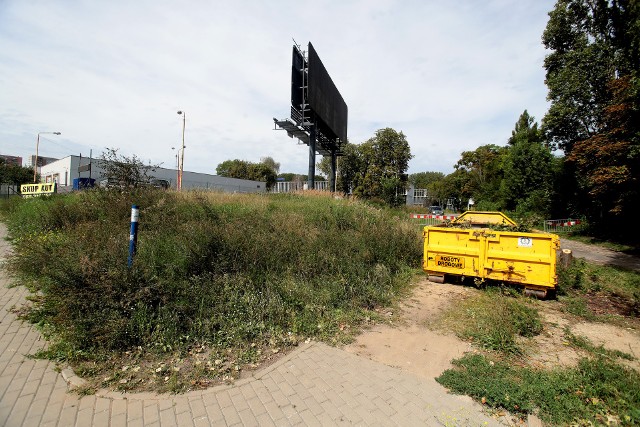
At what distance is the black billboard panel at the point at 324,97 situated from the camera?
2425cm

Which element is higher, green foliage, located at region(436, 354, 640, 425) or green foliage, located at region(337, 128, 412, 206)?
green foliage, located at region(337, 128, 412, 206)

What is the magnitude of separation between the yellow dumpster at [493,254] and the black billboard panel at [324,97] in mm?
19094

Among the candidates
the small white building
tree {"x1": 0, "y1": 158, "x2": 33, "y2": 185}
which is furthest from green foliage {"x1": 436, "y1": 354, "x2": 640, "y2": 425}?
tree {"x1": 0, "y1": 158, "x2": 33, "y2": 185}

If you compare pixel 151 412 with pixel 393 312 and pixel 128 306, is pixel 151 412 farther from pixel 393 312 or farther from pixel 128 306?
pixel 393 312

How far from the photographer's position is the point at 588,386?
3.13m

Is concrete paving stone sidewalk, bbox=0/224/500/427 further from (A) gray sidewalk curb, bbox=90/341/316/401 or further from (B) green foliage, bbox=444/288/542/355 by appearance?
(B) green foliage, bbox=444/288/542/355

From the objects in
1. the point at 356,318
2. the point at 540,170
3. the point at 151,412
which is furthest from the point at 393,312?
the point at 540,170

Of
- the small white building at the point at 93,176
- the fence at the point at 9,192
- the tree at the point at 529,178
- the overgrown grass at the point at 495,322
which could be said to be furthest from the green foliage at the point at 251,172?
the overgrown grass at the point at 495,322

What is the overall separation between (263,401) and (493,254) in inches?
224

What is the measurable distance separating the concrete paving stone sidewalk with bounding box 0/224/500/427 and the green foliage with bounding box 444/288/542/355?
4.61 feet

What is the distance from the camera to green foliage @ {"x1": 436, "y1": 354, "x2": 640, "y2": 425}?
2.82m

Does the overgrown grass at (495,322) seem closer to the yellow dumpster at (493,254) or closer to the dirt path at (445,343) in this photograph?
the dirt path at (445,343)

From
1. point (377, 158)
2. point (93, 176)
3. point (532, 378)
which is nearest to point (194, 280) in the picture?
point (532, 378)

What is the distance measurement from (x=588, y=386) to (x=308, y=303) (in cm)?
345
